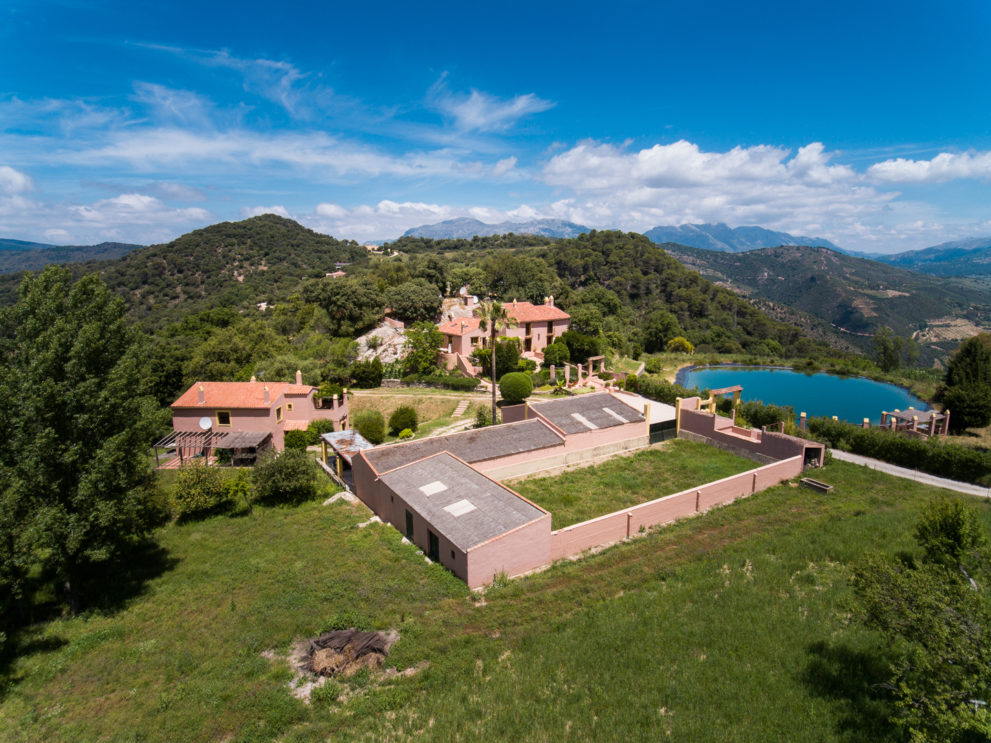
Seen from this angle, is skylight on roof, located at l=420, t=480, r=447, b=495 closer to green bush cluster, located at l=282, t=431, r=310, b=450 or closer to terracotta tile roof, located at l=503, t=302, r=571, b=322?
green bush cluster, located at l=282, t=431, r=310, b=450

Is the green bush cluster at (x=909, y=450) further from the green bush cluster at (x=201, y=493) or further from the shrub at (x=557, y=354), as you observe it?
the green bush cluster at (x=201, y=493)

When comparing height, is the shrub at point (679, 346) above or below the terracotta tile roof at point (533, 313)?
below

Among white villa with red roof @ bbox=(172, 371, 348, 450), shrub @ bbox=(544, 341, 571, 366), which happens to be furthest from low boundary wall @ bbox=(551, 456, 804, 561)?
shrub @ bbox=(544, 341, 571, 366)

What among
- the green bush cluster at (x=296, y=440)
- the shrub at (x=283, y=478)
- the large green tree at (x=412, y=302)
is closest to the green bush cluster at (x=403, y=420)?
the green bush cluster at (x=296, y=440)

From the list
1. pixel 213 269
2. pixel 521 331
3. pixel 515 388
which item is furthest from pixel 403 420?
pixel 213 269

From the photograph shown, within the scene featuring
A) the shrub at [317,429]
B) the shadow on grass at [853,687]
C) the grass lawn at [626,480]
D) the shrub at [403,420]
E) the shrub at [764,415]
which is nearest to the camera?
the shadow on grass at [853,687]
